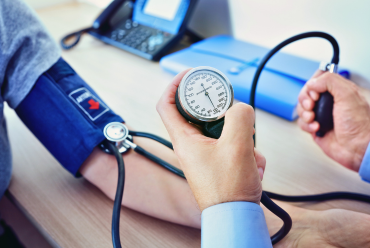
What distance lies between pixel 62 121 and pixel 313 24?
28.7 inches

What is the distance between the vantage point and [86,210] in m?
0.47

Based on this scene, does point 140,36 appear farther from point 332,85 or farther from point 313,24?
point 332,85

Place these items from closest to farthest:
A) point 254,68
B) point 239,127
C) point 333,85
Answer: point 239,127 → point 333,85 → point 254,68

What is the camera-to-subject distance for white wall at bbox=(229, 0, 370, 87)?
2.36 ft

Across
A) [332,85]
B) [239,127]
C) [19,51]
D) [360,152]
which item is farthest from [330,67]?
[19,51]

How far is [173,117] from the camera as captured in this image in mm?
375

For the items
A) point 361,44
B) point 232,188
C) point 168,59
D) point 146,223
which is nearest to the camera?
point 232,188

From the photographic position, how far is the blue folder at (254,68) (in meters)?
0.66

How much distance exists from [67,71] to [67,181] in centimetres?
22

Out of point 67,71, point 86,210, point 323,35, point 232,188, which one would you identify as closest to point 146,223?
point 86,210

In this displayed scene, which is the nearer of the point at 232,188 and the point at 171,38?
the point at 232,188

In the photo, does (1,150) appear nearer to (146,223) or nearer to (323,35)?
(146,223)

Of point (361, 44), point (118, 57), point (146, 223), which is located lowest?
point (146, 223)

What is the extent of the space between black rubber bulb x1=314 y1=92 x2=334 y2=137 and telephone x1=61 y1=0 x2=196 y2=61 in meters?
0.54
